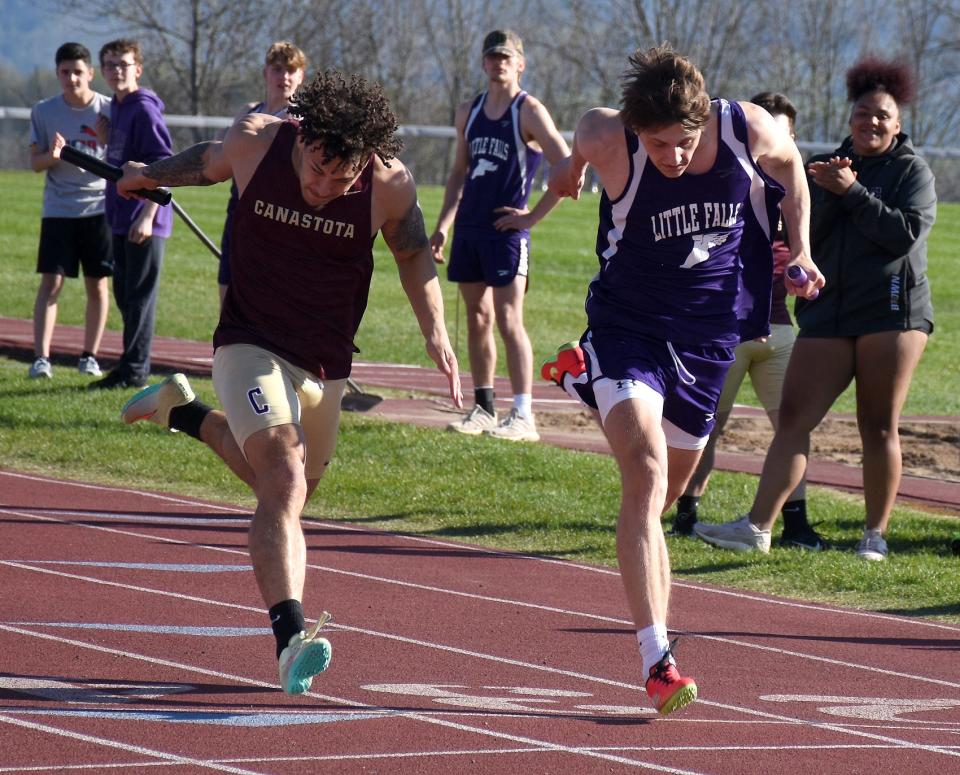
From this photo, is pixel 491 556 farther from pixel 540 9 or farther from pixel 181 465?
pixel 540 9

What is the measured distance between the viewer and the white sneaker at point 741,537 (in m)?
8.06

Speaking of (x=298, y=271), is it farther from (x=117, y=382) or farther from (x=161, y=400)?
(x=117, y=382)

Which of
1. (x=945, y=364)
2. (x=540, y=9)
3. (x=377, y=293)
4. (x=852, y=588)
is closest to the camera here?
(x=852, y=588)

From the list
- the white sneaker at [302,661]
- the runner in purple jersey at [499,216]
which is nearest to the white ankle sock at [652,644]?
the white sneaker at [302,661]

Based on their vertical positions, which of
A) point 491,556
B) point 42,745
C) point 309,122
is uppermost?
point 309,122

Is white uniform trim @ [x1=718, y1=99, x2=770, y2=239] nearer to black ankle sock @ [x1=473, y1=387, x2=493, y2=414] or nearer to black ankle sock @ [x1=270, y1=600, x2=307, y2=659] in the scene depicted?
black ankle sock @ [x1=270, y1=600, x2=307, y2=659]

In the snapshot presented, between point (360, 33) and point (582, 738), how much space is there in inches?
1972

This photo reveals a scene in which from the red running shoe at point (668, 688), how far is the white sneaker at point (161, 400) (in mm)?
2472

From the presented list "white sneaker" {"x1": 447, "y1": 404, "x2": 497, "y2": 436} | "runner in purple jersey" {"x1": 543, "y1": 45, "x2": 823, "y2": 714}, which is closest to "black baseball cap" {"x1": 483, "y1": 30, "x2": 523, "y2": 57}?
"white sneaker" {"x1": 447, "y1": 404, "x2": 497, "y2": 436}

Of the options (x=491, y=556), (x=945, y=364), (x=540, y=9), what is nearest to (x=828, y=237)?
(x=491, y=556)

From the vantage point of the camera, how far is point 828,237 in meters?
8.03

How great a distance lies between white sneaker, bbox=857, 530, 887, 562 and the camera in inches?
317

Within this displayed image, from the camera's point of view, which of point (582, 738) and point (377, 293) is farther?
point (377, 293)

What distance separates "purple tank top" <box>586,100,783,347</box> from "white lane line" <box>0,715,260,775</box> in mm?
2188
